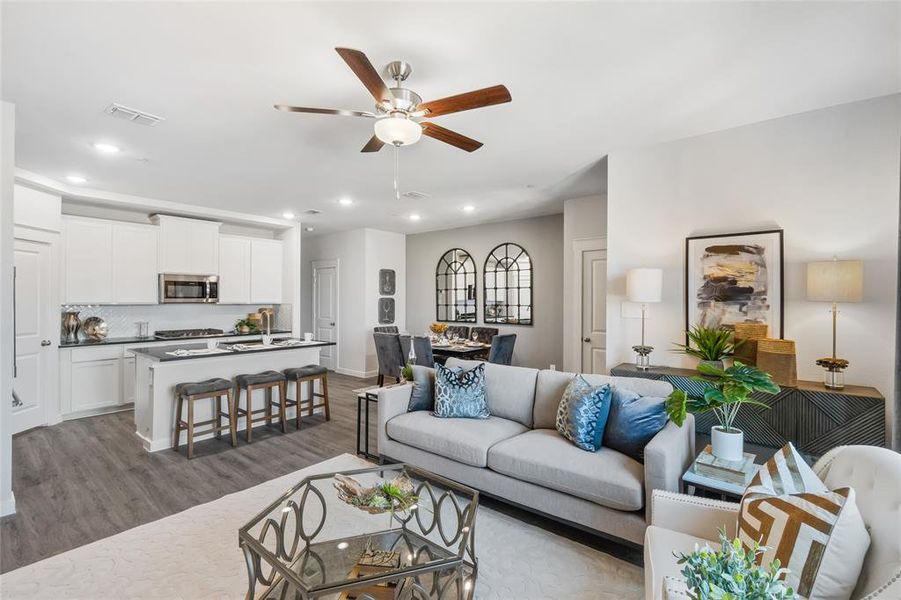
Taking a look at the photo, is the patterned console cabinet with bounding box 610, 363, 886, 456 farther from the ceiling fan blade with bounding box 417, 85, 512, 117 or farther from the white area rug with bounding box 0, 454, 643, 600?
the ceiling fan blade with bounding box 417, 85, 512, 117

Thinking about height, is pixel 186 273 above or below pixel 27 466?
above

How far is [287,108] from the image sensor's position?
2143 millimetres

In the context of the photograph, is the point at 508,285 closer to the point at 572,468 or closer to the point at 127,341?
the point at 572,468

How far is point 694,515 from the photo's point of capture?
172cm

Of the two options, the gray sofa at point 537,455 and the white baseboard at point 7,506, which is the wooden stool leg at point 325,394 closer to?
the gray sofa at point 537,455

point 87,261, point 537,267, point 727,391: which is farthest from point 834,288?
point 87,261

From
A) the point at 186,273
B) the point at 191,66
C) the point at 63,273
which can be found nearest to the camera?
the point at 191,66

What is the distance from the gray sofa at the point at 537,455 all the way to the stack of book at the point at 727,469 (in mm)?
127

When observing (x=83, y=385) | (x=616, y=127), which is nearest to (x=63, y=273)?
(x=83, y=385)

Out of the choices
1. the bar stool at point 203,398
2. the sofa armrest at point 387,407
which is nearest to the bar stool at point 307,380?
the bar stool at point 203,398

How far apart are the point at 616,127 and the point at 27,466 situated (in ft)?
18.4

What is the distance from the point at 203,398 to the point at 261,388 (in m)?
0.52

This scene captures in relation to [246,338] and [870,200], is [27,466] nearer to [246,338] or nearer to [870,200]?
[246,338]

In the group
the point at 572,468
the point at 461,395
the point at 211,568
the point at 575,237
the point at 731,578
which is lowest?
the point at 211,568
